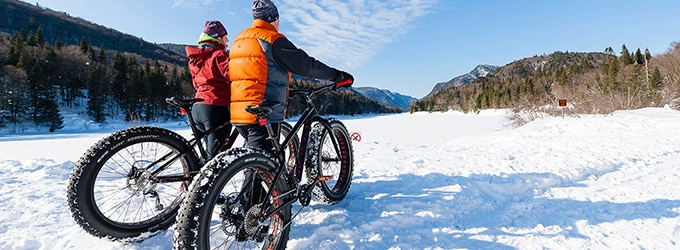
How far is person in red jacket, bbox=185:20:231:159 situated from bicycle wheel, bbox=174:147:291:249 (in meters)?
0.58

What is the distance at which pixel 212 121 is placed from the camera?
263 cm

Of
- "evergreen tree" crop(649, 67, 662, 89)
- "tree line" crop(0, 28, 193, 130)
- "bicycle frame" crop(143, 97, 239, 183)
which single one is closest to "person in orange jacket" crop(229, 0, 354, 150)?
"bicycle frame" crop(143, 97, 239, 183)

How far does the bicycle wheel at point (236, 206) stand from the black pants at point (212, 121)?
49 cm

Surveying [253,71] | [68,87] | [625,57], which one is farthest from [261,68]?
[625,57]

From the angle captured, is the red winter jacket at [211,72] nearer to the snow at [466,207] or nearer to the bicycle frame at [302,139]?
the bicycle frame at [302,139]

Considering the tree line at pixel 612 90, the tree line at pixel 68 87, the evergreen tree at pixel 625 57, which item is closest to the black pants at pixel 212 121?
the tree line at pixel 612 90

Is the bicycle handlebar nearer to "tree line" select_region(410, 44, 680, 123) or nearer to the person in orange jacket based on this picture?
the person in orange jacket

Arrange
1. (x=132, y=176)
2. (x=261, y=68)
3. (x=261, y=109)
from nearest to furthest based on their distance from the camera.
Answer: (x=261, y=109) < (x=261, y=68) < (x=132, y=176)

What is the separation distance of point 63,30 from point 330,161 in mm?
165576

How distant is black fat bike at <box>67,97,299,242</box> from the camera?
6.37 ft

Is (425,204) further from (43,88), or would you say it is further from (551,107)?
(43,88)

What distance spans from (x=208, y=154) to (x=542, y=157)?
5.39 m

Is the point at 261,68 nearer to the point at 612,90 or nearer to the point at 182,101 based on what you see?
the point at 182,101

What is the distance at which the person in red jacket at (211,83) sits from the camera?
8.66ft
